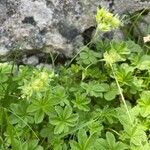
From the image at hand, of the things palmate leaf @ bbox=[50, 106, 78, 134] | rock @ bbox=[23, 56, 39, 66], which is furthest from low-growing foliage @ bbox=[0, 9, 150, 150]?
rock @ bbox=[23, 56, 39, 66]

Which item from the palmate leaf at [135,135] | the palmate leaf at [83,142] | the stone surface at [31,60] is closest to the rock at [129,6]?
the stone surface at [31,60]

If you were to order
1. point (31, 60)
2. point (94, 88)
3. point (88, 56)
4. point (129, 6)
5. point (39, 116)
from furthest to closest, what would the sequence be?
point (129, 6) < point (31, 60) < point (88, 56) < point (94, 88) < point (39, 116)

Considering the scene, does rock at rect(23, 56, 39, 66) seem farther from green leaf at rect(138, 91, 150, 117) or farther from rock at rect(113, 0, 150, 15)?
Result: green leaf at rect(138, 91, 150, 117)

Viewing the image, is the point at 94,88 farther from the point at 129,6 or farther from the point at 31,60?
the point at 129,6

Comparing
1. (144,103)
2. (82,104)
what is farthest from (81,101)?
(144,103)

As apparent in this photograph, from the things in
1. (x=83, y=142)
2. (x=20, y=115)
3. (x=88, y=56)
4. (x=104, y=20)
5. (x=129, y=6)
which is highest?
(x=104, y=20)
